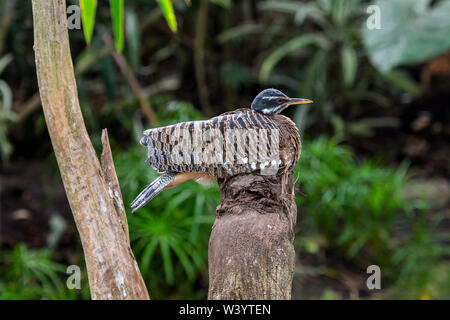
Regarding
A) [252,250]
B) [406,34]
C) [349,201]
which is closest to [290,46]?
[406,34]

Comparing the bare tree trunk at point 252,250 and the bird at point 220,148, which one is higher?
the bird at point 220,148

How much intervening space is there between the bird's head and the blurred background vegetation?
1.56 meters

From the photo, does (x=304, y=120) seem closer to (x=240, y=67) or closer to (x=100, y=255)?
(x=240, y=67)

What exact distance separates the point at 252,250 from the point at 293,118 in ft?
14.1

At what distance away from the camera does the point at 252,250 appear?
201 centimetres

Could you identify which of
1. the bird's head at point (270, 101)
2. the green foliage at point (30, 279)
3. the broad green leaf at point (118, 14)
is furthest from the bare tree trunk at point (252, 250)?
the green foliage at point (30, 279)

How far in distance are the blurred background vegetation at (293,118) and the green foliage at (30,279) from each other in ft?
0.05

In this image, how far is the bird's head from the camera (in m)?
2.41

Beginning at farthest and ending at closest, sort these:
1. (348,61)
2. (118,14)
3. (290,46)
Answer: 1. (290,46)
2. (348,61)
3. (118,14)

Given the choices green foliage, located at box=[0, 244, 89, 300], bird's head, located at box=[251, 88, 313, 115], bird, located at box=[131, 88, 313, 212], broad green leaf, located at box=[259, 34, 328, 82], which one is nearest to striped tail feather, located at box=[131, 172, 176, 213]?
bird, located at box=[131, 88, 313, 212]

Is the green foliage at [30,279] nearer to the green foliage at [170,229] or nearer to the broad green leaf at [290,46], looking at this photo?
the green foliage at [170,229]

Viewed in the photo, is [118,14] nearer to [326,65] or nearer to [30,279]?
[30,279]

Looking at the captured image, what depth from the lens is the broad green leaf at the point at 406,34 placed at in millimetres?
5078

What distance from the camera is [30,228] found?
5.80m
